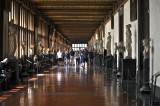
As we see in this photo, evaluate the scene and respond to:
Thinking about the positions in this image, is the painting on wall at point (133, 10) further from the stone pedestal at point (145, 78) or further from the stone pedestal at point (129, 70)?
the stone pedestal at point (145, 78)

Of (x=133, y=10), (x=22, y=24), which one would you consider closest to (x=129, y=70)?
(x=133, y=10)

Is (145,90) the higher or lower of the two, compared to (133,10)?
lower

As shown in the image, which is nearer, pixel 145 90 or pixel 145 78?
pixel 145 90

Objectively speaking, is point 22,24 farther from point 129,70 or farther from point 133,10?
point 129,70

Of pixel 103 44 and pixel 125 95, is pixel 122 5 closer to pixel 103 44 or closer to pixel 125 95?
pixel 125 95

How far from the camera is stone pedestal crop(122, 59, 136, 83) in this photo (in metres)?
15.6

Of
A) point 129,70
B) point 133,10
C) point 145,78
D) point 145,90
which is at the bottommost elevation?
point 145,90

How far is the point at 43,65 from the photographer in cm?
2741

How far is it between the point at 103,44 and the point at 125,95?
24.1m

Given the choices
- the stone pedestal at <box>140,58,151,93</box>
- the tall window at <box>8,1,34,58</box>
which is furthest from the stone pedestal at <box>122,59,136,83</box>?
the tall window at <box>8,1,34,58</box>

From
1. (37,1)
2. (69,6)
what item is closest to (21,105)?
(37,1)

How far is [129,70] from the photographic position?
15.7 metres

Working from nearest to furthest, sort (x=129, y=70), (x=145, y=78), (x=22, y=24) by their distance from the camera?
(x=145, y=78), (x=129, y=70), (x=22, y=24)

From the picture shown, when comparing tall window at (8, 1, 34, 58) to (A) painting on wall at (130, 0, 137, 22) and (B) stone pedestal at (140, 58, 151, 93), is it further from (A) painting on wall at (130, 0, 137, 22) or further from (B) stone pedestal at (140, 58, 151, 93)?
(B) stone pedestal at (140, 58, 151, 93)
